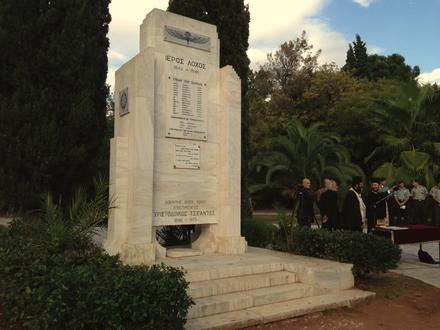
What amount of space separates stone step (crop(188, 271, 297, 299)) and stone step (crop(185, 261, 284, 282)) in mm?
76

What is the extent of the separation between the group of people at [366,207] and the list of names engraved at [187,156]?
3193 mm

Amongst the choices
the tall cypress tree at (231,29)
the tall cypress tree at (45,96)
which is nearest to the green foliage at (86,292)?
the tall cypress tree at (45,96)

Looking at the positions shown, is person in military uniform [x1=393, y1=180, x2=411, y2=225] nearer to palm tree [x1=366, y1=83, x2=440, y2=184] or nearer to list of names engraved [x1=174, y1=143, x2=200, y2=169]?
palm tree [x1=366, y1=83, x2=440, y2=184]

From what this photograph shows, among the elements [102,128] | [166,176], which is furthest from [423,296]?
[102,128]

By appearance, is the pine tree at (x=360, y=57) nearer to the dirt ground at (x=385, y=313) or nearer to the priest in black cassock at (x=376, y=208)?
the priest in black cassock at (x=376, y=208)

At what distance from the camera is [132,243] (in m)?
7.18

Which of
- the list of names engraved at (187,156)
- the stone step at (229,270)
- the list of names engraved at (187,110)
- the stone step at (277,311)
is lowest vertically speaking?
the stone step at (277,311)

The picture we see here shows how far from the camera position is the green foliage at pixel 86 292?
12.7 ft

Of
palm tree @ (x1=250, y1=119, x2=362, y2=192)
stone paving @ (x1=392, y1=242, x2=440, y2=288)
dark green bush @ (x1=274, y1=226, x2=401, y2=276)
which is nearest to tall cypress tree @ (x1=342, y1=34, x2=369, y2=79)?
palm tree @ (x1=250, y1=119, x2=362, y2=192)

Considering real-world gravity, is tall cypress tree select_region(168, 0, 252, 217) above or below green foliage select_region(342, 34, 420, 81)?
below

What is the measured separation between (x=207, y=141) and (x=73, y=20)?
3.78 meters

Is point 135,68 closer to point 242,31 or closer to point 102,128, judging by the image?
point 102,128

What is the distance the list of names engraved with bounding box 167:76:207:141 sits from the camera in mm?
8031

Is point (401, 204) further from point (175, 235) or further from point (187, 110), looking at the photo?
point (187, 110)
